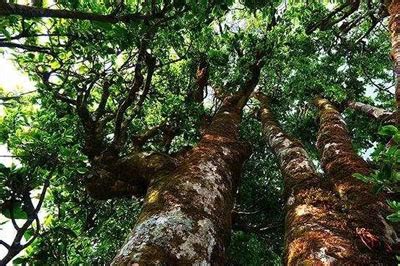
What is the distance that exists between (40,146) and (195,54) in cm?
634

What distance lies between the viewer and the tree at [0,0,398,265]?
302 centimetres

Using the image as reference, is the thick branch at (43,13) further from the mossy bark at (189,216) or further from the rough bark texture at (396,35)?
the rough bark texture at (396,35)

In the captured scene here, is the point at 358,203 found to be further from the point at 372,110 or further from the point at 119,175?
the point at 372,110

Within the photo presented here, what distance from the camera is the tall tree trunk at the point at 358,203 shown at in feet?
9.78

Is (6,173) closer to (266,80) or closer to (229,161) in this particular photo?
(229,161)

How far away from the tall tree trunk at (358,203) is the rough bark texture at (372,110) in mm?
2225

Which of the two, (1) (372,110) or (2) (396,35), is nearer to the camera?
(2) (396,35)

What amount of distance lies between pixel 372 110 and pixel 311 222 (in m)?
6.41

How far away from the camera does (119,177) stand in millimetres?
5250

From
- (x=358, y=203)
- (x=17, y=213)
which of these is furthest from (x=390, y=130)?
(x=17, y=213)

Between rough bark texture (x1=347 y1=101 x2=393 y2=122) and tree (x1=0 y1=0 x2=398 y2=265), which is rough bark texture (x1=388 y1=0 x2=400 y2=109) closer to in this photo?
tree (x1=0 y1=0 x2=398 y2=265)

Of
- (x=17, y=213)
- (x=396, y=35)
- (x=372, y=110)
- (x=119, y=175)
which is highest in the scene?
(x=372, y=110)

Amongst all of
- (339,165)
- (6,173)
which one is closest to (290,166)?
(339,165)

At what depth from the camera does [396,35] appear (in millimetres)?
5141
